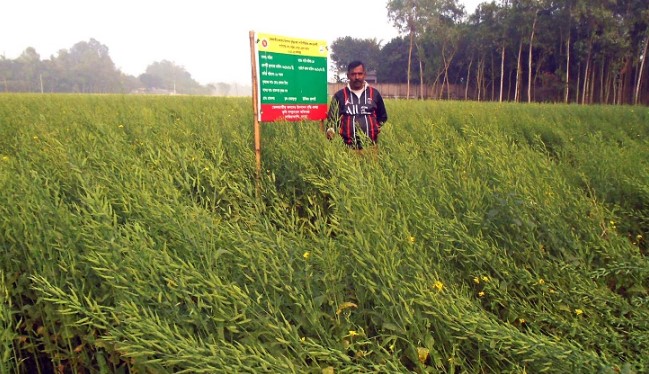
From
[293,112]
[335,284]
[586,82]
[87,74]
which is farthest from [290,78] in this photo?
[87,74]

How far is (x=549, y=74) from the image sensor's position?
2869cm

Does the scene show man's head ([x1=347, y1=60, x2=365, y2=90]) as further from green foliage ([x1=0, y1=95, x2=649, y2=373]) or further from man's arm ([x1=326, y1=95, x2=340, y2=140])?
green foliage ([x1=0, y1=95, x2=649, y2=373])

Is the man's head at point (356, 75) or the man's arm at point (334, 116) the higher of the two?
the man's head at point (356, 75)

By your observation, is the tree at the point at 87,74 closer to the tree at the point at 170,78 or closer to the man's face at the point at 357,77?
the tree at the point at 170,78

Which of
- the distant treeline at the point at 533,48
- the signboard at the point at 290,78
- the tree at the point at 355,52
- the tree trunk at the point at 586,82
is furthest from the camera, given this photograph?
the tree at the point at 355,52

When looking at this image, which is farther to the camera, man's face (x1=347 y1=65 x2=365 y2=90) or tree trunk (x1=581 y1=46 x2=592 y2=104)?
tree trunk (x1=581 y1=46 x2=592 y2=104)

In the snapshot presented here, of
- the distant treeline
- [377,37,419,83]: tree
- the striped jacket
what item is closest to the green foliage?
the striped jacket

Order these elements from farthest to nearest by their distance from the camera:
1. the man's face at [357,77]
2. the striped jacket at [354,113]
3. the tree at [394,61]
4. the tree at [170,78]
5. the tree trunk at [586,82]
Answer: the tree at [170,78] < the tree at [394,61] < the tree trunk at [586,82] < the striped jacket at [354,113] < the man's face at [357,77]

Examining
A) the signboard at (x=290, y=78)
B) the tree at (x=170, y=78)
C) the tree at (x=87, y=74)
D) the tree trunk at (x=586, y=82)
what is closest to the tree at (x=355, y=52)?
the tree trunk at (x=586, y=82)

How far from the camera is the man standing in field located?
401 centimetres

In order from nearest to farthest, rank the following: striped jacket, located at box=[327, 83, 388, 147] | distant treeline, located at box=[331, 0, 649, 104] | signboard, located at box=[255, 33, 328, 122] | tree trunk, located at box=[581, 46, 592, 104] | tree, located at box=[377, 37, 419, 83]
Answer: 1. signboard, located at box=[255, 33, 328, 122]
2. striped jacket, located at box=[327, 83, 388, 147]
3. distant treeline, located at box=[331, 0, 649, 104]
4. tree trunk, located at box=[581, 46, 592, 104]
5. tree, located at box=[377, 37, 419, 83]

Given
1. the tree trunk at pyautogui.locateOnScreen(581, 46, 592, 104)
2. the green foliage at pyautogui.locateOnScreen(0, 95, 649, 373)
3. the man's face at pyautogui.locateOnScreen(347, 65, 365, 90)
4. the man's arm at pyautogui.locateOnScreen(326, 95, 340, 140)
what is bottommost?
the green foliage at pyautogui.locateOnScreen(0, 95, 649, 373)

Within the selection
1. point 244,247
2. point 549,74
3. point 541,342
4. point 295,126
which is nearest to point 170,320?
point 244,247

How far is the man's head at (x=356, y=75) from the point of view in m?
3.96
